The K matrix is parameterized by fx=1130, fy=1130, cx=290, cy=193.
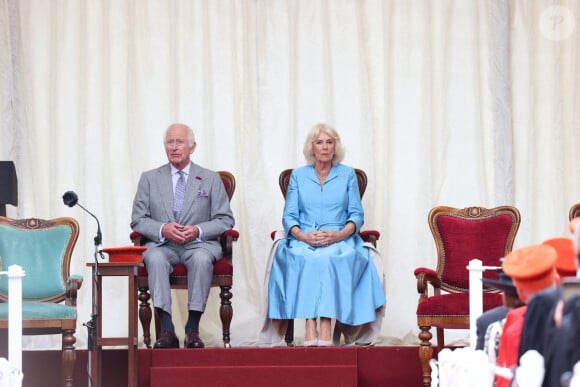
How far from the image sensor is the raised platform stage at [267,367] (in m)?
6.00

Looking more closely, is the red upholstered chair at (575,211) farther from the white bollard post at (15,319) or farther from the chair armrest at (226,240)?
the white bollard post at (15,319)

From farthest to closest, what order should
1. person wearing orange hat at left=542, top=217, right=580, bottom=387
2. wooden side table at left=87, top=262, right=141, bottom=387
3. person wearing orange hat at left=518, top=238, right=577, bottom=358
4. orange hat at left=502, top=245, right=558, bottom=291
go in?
1. wooden side table at left=87, top=262, right=141, bottom=387
2. orange hat at left=502, top=245, right=558, bottom=291
3. person wearing orange hat at left=518, top=238, right=577, bottom=358
4. person wearing orange hat at left=542, top=217, right=580, bottom=387

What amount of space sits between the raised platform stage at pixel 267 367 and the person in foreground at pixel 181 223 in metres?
0.21

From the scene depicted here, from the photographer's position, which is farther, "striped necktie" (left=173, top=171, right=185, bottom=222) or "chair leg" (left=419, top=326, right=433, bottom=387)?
"striped necktie" (left=173, top=171, right=185, bottom=222)

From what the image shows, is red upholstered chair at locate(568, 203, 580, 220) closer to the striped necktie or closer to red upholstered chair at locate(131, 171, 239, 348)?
red upholstered chair at locate(131, 171, 239, 348)

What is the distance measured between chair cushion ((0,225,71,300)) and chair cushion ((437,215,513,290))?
2163 millimetres

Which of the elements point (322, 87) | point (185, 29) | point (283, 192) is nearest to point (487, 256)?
point (283, 192)

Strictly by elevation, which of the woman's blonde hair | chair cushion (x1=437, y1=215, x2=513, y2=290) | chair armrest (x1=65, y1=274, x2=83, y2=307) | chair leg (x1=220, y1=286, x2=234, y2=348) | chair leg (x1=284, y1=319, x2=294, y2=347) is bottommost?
chair leg (x1=284, y1=319, x2=294, y2=347)

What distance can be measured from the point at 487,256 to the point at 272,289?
49.4 inches

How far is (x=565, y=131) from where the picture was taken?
25.0 feet

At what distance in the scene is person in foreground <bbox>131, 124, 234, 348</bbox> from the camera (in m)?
6.36

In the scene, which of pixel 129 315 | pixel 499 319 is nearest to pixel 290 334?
pixel 129 315

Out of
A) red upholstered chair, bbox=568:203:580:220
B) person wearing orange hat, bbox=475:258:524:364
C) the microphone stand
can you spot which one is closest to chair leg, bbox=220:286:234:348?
the microphone stand

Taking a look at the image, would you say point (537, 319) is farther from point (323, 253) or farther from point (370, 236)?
point (370, 236)
